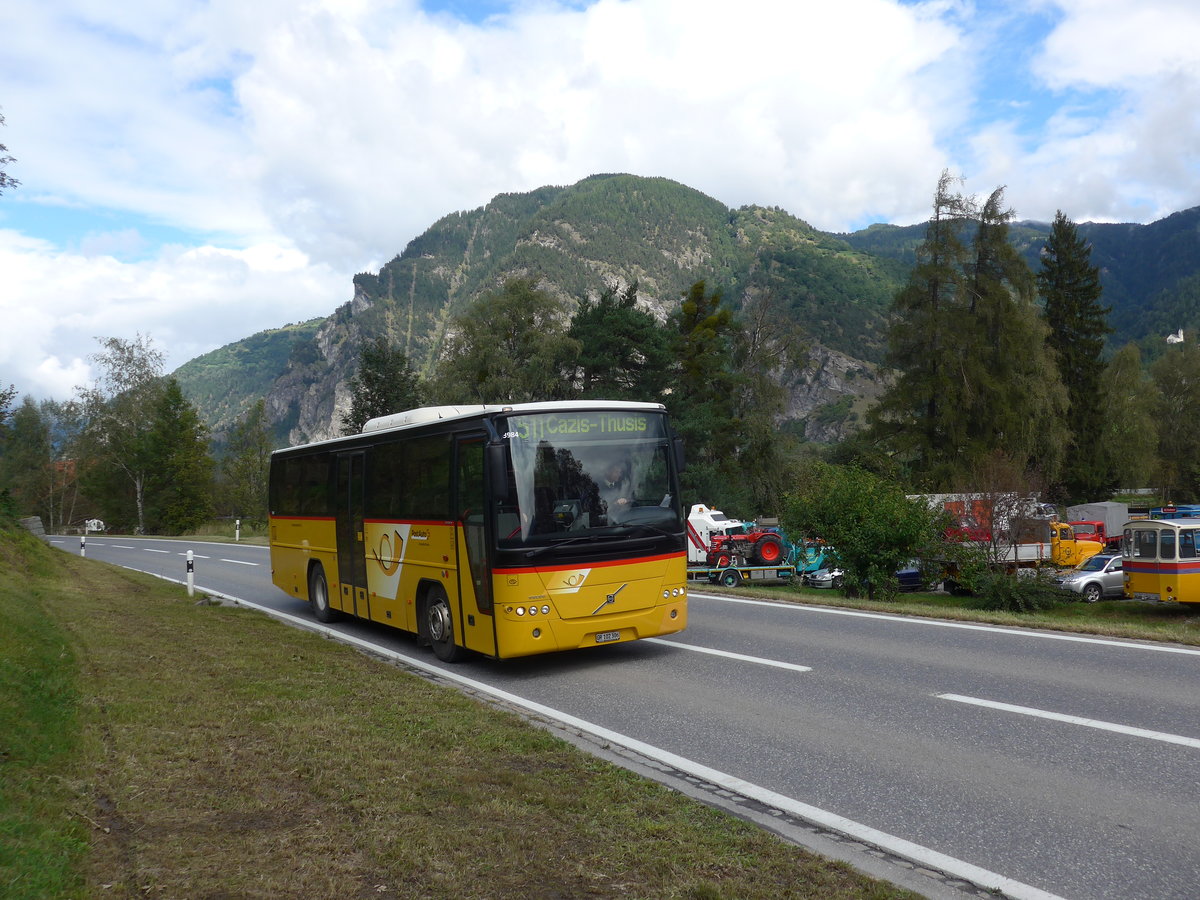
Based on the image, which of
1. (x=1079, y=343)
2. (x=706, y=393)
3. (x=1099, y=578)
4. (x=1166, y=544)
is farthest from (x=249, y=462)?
(x=1166, y=544)

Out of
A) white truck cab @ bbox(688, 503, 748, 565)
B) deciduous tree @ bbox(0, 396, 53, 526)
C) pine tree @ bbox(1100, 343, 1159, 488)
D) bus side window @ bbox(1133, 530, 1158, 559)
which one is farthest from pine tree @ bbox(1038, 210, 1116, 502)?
deciduous tree @ bbox(0, 396, 53, 526)

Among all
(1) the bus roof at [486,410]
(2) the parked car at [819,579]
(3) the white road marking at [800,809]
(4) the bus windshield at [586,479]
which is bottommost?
(2) the parked car at [819,579]

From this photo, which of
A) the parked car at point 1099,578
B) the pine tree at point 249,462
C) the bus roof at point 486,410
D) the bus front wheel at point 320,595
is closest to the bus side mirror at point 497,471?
the bus roof at point 486,410

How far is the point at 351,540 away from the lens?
13.2 metres

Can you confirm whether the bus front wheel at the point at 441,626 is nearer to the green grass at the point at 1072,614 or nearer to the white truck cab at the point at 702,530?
the green grass at the point at 1072,614

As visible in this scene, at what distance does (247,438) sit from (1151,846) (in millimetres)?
94696

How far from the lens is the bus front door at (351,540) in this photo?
1290cm

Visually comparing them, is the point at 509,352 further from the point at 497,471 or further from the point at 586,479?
the point at 497,471

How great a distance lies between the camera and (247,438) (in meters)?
91.1

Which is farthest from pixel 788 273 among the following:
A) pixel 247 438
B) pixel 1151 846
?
pixel 1151 846

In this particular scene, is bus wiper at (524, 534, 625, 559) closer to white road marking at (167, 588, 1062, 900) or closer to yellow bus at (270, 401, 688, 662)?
yellow bus at (270, 401, 688, 662)

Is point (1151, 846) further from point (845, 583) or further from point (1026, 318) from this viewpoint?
point (1026, 318)

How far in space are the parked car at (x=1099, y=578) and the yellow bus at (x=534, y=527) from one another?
25.2 meters

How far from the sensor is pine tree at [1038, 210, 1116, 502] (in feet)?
209
